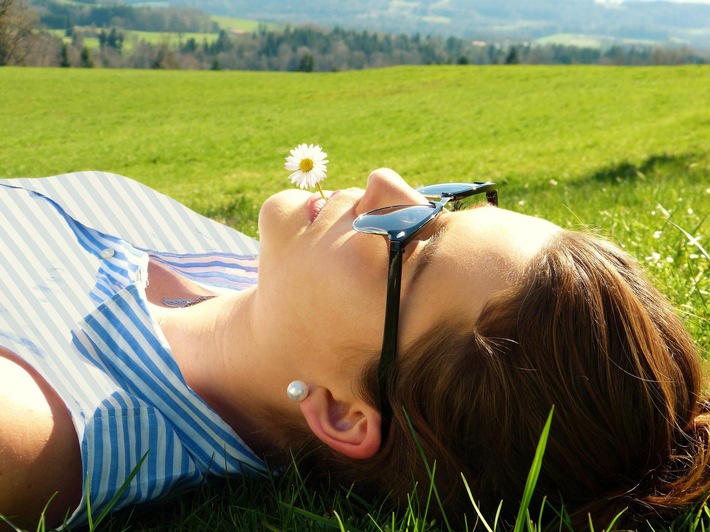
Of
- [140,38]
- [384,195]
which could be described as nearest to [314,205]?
[384,195]

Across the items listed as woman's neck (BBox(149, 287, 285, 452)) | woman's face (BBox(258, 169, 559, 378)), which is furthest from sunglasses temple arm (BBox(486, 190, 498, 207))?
woman's neck (BBox(149, 287, 285, 452))

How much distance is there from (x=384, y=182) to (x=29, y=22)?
7.72 feet

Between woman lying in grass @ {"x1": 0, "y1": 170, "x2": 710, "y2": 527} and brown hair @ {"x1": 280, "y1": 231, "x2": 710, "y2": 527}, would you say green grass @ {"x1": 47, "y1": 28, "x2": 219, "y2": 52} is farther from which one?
brown hair @ {"x1": 280, "y1": 231, "x2": 710, "y2": 527}

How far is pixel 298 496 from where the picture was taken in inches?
60.2

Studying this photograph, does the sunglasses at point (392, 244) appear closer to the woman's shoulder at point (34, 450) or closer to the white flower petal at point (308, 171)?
the white flower petal at point (308, 171)

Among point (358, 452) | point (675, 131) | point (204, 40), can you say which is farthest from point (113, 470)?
point (675, 131)

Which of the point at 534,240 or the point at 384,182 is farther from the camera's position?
the point at 384,182

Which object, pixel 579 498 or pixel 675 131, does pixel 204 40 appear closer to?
pixel 579 498

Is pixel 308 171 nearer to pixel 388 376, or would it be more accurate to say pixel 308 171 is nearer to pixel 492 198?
pixel 492 198

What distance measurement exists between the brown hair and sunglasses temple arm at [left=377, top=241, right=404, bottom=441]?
0.08ft

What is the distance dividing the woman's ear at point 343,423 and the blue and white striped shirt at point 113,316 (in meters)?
0.21

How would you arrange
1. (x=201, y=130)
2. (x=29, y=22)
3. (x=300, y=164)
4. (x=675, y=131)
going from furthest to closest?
(x=675, y=131), (x=201, y=130), (x=29, y=22), (x=300, y=164)

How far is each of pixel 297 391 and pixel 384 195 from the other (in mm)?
483

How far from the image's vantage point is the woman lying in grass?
4.27 feet
